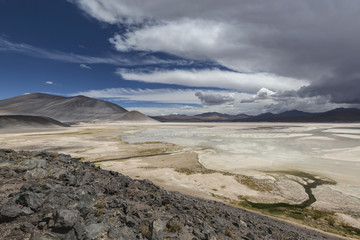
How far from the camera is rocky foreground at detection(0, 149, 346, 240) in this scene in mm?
5887

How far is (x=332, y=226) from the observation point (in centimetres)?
1359

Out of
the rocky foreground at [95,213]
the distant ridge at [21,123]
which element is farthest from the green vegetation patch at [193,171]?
the distant ridge at [21,123]

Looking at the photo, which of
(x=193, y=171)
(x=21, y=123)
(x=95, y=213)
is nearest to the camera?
(x=95, y=213)

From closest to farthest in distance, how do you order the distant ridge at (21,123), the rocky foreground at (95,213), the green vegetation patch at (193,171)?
the rocky foreground at (95,213)
the green vegetation patch at (193,171)
the distant ridge at (21,123)

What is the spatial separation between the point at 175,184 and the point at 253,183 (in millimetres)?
8494

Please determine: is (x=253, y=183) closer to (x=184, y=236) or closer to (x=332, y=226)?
(x=332, y=226)

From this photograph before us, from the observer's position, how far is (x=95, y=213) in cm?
715

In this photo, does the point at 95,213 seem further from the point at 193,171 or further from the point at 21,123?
the point at 21,123

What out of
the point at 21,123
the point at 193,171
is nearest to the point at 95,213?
the point at 193,171

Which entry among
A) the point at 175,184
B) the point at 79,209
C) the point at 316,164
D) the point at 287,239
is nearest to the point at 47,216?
the point at 79,209

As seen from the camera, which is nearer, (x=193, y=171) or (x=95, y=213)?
(x=95, y=213)

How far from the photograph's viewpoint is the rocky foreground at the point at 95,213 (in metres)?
5.89

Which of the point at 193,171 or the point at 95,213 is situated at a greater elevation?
the point at 95,213

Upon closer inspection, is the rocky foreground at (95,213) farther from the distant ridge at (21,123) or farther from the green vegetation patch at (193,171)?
the distant ridge at (21,123)
